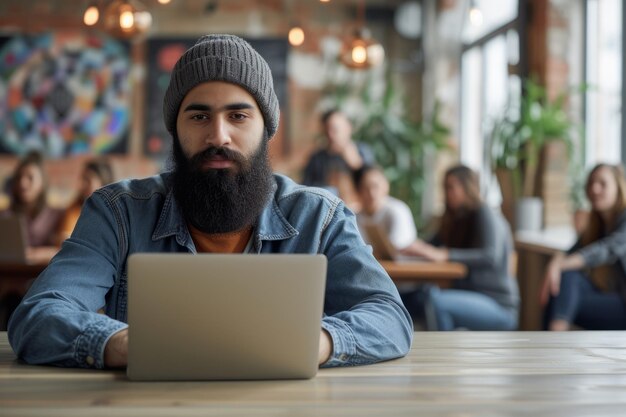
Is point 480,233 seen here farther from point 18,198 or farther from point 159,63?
point 159,63

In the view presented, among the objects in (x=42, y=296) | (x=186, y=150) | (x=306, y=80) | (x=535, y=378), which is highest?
A: (x=306, y=80)

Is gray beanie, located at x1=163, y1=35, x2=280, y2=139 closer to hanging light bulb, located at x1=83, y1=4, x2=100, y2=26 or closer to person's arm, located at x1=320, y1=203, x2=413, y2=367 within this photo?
person's arm, located at x1=320, y1=203, x2=413, y2=367

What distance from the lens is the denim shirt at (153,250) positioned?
1482 millimetres

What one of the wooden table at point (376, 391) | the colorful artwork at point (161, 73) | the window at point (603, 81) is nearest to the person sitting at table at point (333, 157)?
the window at point (603, 81)

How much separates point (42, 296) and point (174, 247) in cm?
35

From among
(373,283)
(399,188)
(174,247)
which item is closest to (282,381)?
(373,283)

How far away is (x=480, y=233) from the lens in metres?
4.62

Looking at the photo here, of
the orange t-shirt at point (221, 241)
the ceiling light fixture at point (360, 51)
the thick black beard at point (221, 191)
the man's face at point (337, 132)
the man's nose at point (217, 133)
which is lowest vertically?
the orange t-shirt at point (221, 241)

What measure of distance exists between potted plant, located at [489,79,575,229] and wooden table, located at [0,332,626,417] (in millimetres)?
4539

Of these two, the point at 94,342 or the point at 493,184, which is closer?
the point at 94,342

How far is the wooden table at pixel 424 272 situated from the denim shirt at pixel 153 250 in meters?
2.15

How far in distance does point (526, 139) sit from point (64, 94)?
4.89 meters

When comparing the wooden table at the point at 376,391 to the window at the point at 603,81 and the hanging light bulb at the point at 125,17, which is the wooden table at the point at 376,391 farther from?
the window at the point at 603,81

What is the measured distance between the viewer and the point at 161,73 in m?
9.08
